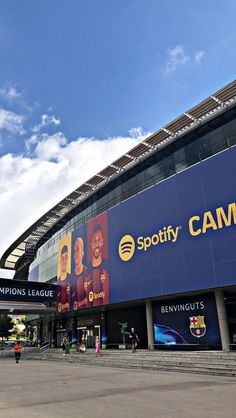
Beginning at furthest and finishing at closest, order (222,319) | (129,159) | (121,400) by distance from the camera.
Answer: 1. (129,159)
2. (222,319)
3. (121,400)

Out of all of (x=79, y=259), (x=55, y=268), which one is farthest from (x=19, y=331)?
(x=79, y=259)

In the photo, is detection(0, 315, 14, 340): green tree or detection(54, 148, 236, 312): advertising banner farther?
detection(0, 315, 14, 340): green tree

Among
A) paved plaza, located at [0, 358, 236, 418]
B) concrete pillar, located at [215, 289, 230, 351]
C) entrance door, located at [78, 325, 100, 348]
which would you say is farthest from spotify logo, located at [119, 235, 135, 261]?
paved plaza, located at [0, 358, 236, 418]

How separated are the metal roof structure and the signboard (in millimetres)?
11160

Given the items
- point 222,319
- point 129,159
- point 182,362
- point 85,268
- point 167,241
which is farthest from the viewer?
point 129,159

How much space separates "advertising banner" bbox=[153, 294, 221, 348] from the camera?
22.0m

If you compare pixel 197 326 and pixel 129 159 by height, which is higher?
pixel 129 159

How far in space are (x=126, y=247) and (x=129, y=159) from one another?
33.6ft

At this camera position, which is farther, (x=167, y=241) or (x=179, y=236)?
(x=167, y=241)

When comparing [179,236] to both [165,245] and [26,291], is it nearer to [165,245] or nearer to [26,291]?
[165,245]

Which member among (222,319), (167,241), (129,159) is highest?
(129,159)

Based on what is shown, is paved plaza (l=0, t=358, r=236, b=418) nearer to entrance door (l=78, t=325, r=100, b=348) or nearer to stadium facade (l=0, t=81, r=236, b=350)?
stadium facade (l=0, t=81, r=236, b=350)

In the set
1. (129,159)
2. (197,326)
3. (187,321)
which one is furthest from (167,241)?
(129,159)

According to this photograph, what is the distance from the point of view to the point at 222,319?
20719 mm
